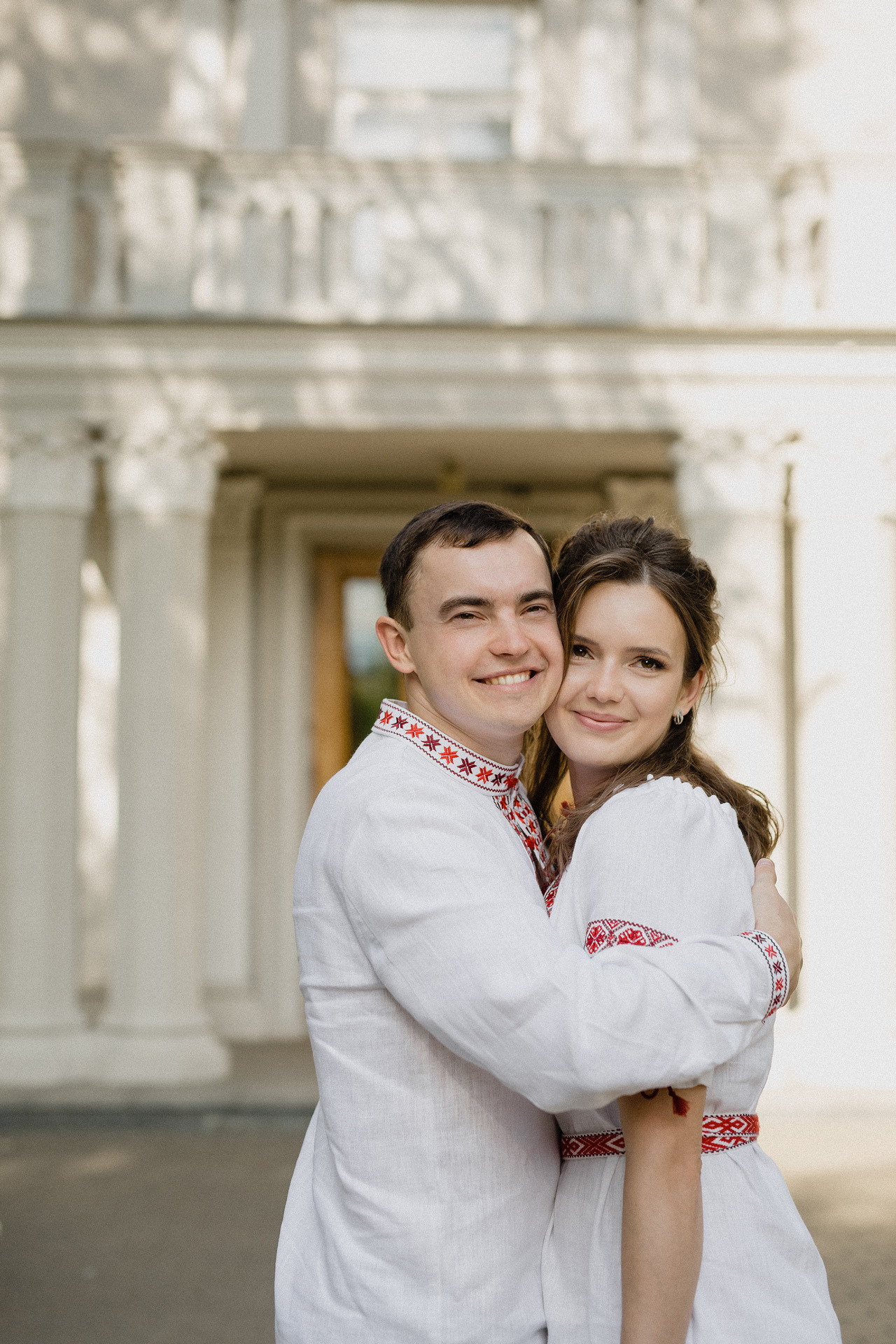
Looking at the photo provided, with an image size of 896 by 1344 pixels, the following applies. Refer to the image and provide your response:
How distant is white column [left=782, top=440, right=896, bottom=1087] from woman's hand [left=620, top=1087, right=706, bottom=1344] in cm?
634

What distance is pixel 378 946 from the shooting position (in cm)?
170

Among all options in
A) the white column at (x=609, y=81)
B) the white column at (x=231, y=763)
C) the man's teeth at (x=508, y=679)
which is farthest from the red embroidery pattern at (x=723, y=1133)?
the white column at (x=609, y=81)

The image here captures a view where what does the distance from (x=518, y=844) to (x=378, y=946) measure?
287 millimetres

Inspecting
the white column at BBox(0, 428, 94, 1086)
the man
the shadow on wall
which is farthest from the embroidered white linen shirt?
the shadow on wall

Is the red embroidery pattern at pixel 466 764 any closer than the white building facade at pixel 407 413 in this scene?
Yes

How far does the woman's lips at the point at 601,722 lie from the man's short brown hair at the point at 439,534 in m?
0.25

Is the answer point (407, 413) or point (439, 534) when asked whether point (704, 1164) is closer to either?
point (439, 534)

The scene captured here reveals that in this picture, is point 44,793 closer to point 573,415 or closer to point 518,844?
point 573,415

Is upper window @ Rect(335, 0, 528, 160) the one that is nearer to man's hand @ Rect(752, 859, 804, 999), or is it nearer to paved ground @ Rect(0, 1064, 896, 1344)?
paved ground @ Rect(0, 1064, 896, 1344)

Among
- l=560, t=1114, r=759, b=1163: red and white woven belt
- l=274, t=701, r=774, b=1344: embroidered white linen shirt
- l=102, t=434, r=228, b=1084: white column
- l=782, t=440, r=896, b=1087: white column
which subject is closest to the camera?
l=274, t=701, r=774, b=1344: embroidered white linen shirt

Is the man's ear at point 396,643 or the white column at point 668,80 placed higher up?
the white column at point 668,80

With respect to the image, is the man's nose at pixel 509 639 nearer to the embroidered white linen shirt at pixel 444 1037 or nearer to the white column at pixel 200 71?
the embroidered white linen shirt at pixel 444 1037

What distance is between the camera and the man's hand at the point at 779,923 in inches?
71.6

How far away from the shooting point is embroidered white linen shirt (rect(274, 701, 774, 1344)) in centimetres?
156
